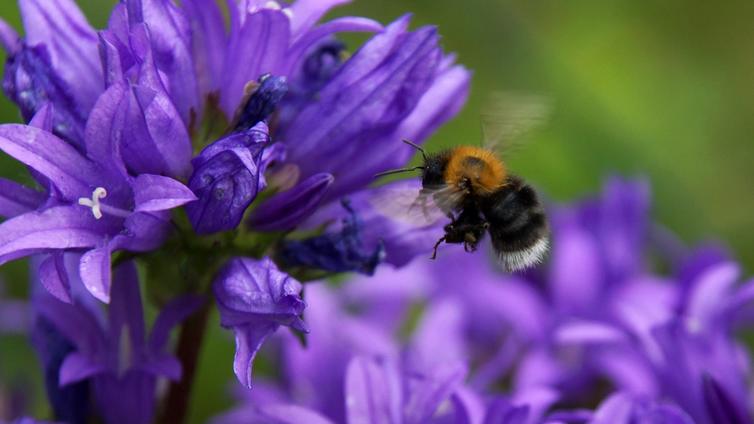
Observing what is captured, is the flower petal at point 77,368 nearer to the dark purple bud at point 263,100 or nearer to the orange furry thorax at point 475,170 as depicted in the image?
the dark purple bud at point 263,100

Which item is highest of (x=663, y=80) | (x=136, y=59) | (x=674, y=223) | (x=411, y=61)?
(x=663, y=80)

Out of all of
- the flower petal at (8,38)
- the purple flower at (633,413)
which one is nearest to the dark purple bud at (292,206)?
the flower petal at (8,38)

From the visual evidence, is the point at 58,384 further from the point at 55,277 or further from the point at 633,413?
the point at 633,413

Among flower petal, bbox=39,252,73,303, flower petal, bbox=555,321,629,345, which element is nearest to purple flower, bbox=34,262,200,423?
flower petal, bbox=39,252,73,303

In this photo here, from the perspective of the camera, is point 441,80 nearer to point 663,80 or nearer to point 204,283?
point 204,283

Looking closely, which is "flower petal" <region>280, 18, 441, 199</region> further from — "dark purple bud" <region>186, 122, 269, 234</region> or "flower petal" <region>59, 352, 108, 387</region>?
"flower petal" <region>59, 352, 108, 387</region>

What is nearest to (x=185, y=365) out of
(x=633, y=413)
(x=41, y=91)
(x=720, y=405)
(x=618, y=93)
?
(x=41, y=91)

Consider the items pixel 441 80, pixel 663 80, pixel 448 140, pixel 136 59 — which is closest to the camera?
pixel 136 59

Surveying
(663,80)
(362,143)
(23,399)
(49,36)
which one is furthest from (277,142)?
(663,80)
